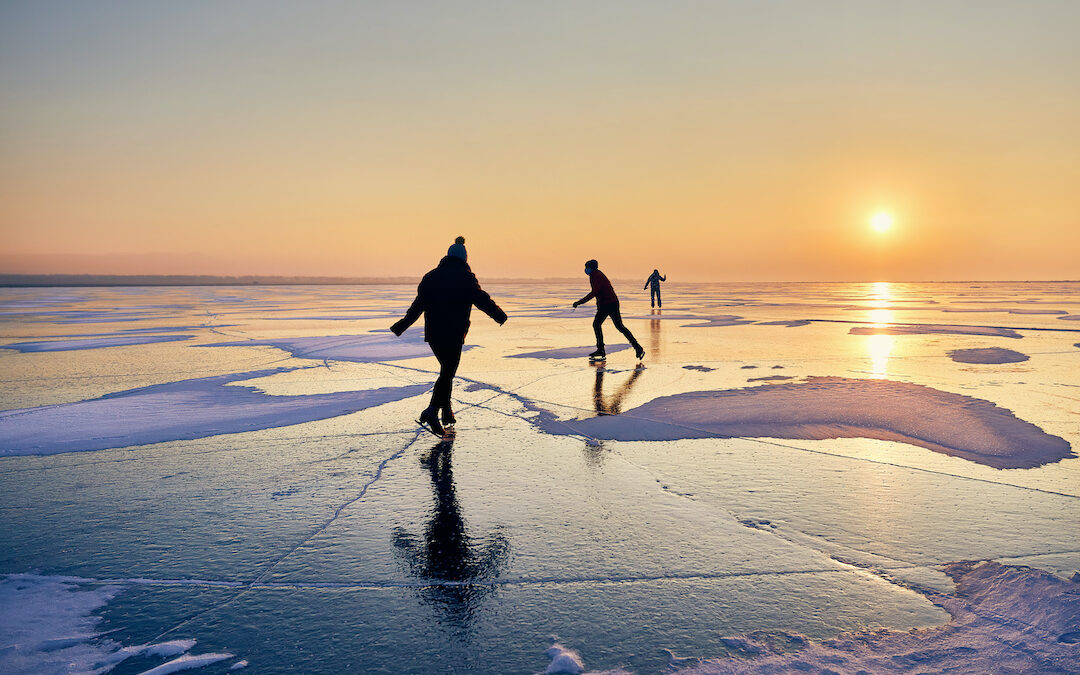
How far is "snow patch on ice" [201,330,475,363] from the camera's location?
11.5 meters

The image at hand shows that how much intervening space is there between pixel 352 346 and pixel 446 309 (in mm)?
7925

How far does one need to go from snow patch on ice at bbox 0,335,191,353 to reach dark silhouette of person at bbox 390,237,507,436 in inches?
425

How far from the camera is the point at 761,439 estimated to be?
17.9 ft

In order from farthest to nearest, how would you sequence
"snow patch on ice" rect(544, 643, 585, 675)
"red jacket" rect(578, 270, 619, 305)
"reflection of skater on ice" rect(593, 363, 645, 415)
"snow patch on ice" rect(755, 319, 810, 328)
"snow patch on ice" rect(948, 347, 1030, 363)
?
1. "snow patch on ice" rect(755, 319, 810, 328)
2. "red jacket" rect(578, 270, 619, 305)
3. "snow patch on ice" rect(948, 347, 1030, 363)
4. "reflection of skater on ice" rect(593, 363, 645, 415)
5. "snow patch on ice" rect(544, 643, 585, 675)

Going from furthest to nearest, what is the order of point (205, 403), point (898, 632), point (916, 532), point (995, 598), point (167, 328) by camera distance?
1. point (167, 328)
2. point (205, 403)
3. point (916, 532)
4. point (995, 598)
5. point (898, 632)

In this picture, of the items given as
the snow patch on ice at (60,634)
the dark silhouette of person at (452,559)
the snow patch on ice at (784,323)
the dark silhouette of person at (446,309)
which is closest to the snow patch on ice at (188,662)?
the snow patch on ice at (60,634)

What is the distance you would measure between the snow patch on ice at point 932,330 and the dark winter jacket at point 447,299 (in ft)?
43.1

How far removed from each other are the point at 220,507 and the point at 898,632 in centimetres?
383

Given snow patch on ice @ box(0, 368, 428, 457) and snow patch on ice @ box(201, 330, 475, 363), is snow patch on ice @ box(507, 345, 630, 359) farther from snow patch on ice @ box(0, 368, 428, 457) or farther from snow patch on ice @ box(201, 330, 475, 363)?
snow patch on ice @ box(0, 368, 428, 457)

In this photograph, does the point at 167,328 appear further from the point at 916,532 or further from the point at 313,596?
the point at 916,532

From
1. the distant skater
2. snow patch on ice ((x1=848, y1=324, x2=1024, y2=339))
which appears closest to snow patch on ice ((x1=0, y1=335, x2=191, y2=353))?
the distant skater

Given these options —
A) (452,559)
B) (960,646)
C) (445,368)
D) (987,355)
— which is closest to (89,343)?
(445,368)

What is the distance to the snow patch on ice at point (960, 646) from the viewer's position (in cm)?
224

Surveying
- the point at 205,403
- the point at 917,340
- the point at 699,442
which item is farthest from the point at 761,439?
the point at 917,340
